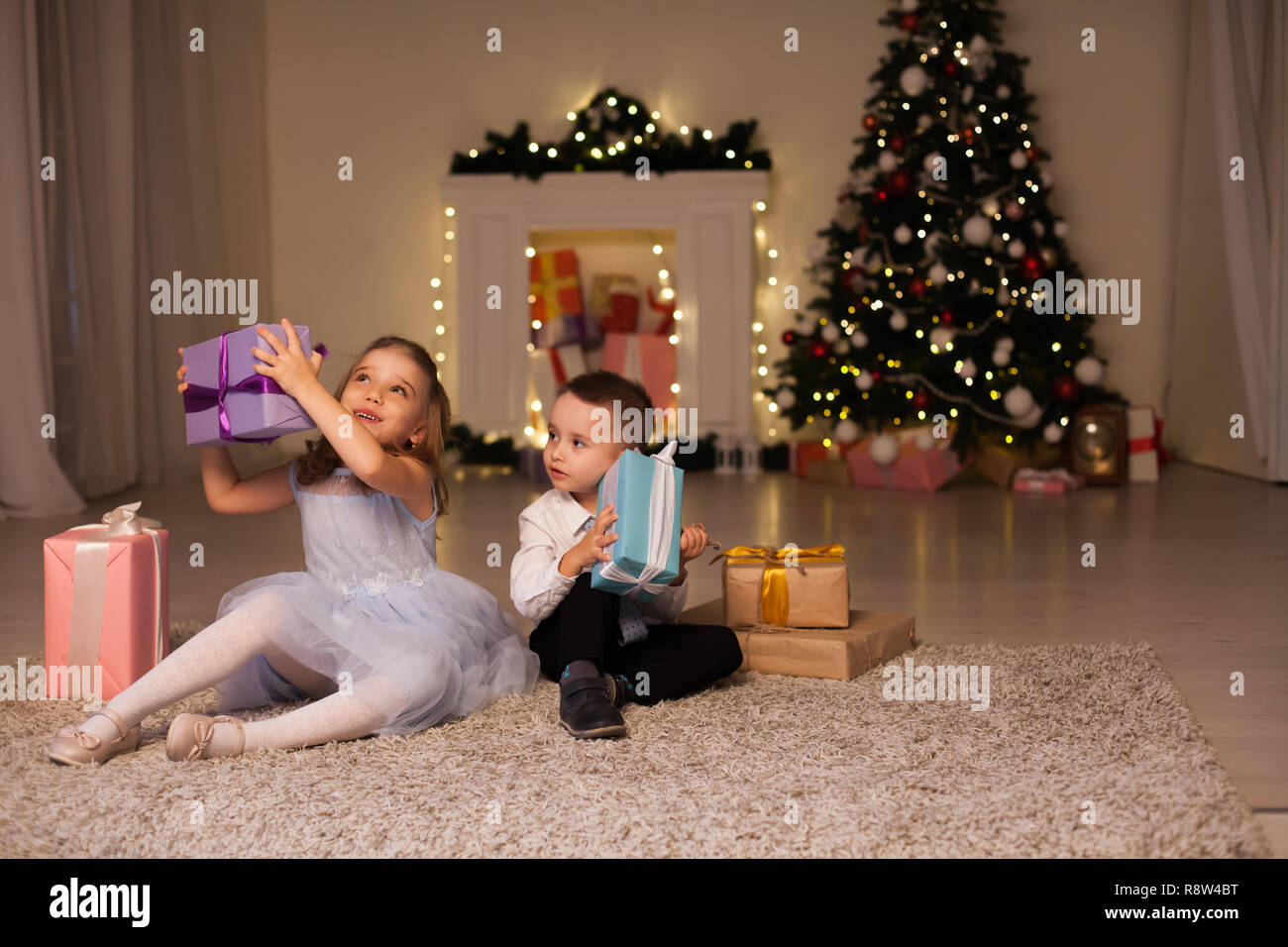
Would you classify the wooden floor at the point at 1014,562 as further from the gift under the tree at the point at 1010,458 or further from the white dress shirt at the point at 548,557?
the white dress shirt at the point at 548,557

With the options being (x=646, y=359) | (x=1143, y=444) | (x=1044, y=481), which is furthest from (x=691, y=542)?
(x=646, y=359)

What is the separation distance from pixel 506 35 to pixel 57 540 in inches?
200

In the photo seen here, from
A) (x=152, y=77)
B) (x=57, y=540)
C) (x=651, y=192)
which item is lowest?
(x=57, y=540)

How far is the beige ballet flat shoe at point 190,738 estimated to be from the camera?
171 centimetres

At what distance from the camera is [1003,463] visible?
5.45m

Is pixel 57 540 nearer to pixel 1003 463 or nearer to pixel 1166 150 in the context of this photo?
pixel 1003 463

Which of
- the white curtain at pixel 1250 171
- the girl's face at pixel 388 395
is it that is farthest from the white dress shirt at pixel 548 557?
the white curtain at pixel 1250 171

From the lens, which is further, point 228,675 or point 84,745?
point 228,675

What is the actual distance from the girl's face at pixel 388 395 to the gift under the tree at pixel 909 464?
363 cm

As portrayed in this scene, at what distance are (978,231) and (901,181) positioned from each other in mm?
426

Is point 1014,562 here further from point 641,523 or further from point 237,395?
point 237,395

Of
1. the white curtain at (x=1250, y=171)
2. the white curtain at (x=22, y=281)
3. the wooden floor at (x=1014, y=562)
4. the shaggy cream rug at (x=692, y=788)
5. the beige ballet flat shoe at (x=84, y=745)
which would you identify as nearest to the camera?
the shaggy cream rug at (x=692, y=788)

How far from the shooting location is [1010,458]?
17.9 feet

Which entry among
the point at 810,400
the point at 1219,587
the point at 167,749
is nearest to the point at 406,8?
the point at 810,400
